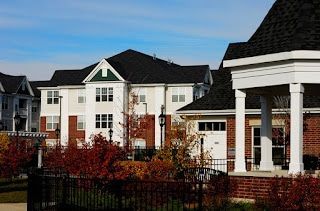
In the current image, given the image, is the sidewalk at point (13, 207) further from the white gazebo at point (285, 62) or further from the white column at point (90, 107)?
the white column at point (90, 107)

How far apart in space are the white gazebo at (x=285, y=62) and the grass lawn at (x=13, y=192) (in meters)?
9.29

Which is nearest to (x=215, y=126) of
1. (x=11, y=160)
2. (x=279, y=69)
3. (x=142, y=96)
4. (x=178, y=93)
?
(x=11, y=160)

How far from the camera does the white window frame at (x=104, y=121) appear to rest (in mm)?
65188

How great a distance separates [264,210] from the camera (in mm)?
13969

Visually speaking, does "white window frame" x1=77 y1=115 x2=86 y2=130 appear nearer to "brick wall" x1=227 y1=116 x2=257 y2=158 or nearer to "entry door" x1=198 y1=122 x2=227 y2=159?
"entry door" x1=198 y1=122 x2=227 y2=159

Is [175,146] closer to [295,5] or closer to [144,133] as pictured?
[295,5]

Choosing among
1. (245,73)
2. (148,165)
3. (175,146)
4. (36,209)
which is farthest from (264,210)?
(175,146)

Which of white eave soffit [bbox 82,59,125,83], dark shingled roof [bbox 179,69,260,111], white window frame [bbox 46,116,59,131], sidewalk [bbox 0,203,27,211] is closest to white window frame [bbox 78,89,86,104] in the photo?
white eave soffit [bbox 82,59,125,83]

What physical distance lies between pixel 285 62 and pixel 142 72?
51915 mm

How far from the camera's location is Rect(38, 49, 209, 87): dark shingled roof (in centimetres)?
6550

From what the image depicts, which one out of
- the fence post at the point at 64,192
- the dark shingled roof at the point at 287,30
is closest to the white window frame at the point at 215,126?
the dark shingled roof at the point at 287,30

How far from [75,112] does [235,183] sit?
173 feet

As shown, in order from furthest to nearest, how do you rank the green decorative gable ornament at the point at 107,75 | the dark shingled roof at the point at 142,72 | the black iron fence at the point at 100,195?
the dark shingled roof at the point at 142,72 → the green decorative gable ornament at the point at 107,75 → the black iron fence at the point at 100,195

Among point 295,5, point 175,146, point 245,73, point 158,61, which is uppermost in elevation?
point 158,61
